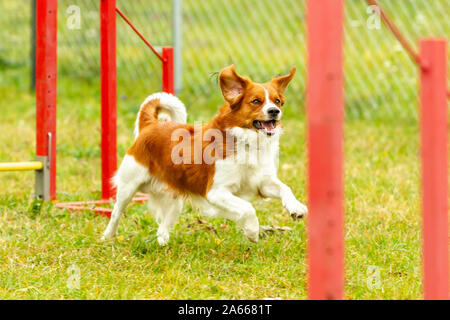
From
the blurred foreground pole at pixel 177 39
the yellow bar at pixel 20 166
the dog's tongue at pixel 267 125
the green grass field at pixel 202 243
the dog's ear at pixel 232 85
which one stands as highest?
the blurred foreground pole at pixel 177 39

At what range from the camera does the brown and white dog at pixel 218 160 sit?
388 centimetres

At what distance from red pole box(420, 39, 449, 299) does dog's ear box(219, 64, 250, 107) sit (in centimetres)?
144

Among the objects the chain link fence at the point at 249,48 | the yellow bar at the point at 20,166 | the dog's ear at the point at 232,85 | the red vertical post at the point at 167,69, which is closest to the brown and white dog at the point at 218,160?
the dog's ear at the point at 232,85

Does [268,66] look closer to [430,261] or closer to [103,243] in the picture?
[103,243]

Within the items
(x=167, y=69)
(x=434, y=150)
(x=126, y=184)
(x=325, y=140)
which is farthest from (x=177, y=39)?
(x=325, y=140)

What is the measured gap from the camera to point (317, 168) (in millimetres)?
2314

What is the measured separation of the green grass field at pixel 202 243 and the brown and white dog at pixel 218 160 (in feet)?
0.66

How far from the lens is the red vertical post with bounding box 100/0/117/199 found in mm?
5008

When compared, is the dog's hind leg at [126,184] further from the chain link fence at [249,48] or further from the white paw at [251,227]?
the chain link fence at [249,48]

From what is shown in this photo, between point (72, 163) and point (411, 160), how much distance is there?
8.90ft

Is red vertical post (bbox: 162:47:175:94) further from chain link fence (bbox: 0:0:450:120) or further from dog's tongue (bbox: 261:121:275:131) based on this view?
chain link fence (bbox: 0:0:450:120)

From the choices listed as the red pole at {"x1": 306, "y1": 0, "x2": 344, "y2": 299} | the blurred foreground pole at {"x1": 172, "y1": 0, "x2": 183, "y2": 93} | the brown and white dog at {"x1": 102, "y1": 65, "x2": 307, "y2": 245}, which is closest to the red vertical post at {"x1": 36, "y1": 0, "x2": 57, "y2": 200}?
the brown and white dog at {"x1": 102, "y1": 65, "x2": 307, "y2": 245}

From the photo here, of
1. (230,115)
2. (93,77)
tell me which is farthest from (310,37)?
(93,77)

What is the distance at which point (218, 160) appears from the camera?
404 cm
